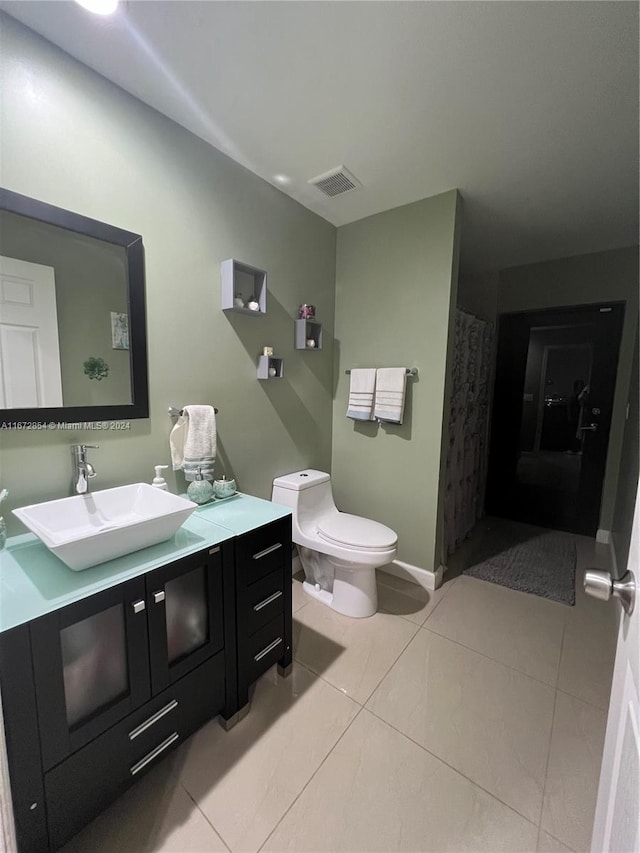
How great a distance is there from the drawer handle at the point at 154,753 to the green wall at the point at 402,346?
164cm

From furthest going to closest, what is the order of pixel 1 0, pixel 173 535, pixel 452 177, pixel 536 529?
1. pixel 536 529
2. pixel 452 177
3. pixel 173 535
4. pixel 1 0

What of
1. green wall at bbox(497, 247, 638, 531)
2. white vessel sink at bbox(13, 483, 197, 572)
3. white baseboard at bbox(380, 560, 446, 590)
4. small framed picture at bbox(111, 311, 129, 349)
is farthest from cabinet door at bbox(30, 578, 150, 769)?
green wall at bbox(497, 247, 638, 531)

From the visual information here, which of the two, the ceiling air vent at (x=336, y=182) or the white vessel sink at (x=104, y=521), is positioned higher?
the ceiling air vent at (x=336, y=182)

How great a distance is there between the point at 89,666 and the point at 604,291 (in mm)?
3990

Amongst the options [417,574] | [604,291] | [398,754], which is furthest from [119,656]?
[604,291]

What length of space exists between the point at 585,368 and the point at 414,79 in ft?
8.93

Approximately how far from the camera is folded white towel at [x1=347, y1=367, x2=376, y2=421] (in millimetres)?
2350

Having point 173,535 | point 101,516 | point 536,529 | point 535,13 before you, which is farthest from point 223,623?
point 536,529

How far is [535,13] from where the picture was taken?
1082 mm

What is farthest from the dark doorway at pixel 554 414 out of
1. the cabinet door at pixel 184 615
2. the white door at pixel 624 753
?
the cabinet door at pixel 184 615

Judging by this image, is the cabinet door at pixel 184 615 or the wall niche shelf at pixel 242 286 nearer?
the cabinet door at pixel 184 615

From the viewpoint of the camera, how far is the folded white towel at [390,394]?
221cm

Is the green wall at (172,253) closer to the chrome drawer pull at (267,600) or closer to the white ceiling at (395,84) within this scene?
the white ceiling at (395,84)

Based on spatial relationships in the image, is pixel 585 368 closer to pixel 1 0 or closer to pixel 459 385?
pixel 459 385
